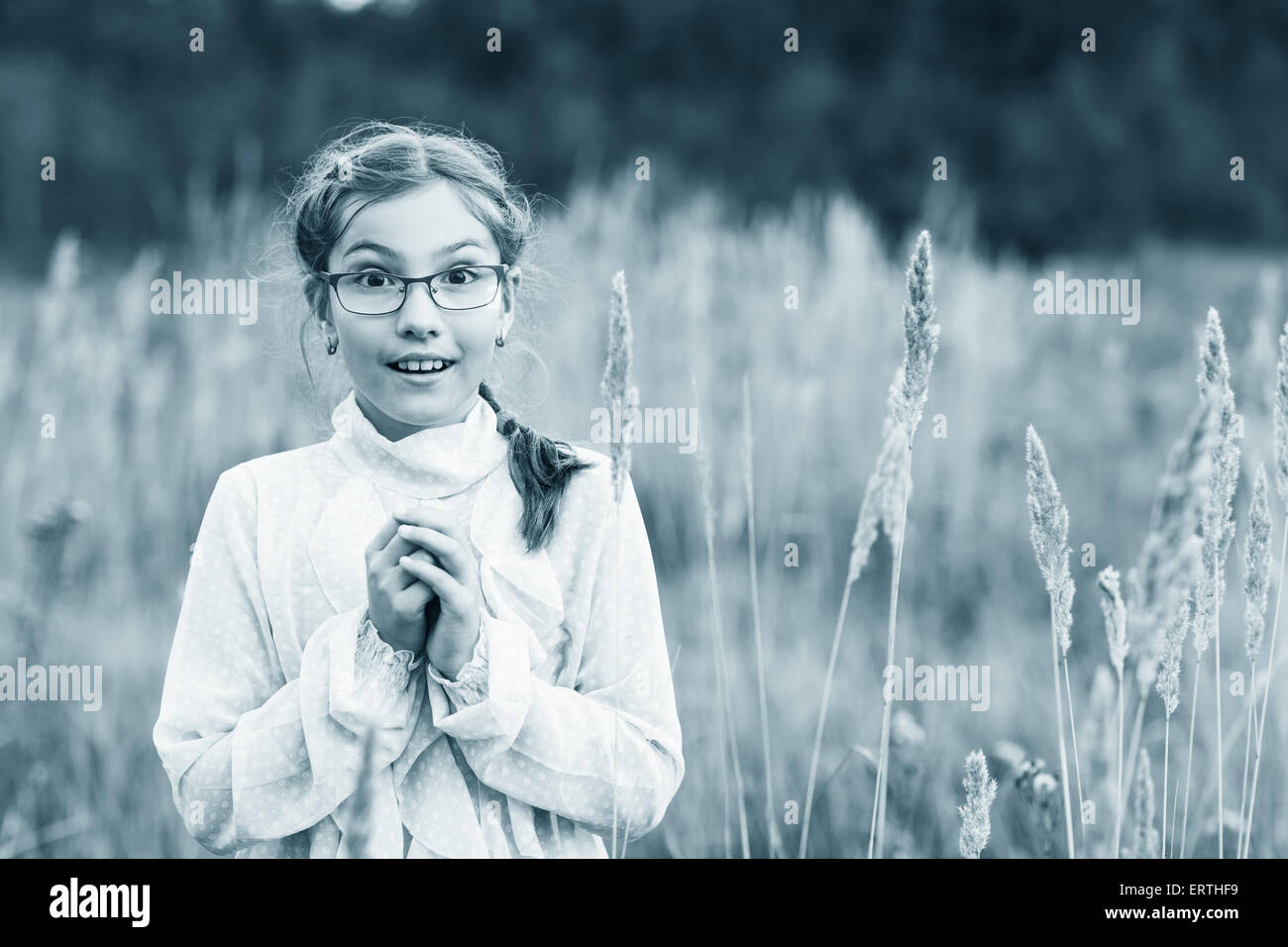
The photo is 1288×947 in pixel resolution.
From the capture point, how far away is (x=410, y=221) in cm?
146

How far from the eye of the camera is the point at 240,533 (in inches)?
56.9

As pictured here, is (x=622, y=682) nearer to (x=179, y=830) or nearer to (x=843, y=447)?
(x=179, y=830)

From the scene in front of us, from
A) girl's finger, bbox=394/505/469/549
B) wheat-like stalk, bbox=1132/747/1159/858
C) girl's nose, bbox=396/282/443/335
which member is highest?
girl's nose, bbox=396/282/443/335

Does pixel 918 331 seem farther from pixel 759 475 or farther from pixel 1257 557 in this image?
pixel 759 475

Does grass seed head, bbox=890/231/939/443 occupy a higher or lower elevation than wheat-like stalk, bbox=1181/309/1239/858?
higher

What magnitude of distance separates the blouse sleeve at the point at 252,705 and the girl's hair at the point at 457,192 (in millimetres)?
252

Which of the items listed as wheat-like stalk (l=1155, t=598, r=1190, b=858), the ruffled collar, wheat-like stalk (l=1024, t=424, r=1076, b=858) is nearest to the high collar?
the ruffled collar

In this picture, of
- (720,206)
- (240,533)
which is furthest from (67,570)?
(720,206)

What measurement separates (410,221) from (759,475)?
4.71 ft

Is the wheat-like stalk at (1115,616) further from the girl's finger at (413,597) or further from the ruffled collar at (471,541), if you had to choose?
the girl's finger at (413,597)

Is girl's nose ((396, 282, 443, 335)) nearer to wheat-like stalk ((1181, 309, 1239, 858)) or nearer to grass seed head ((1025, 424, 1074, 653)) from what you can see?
grass seed head ((1025, 424, 1074, 653))

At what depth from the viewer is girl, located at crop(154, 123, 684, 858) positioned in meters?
1.37

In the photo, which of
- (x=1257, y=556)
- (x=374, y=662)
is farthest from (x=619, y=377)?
(x=1257, y=556)
